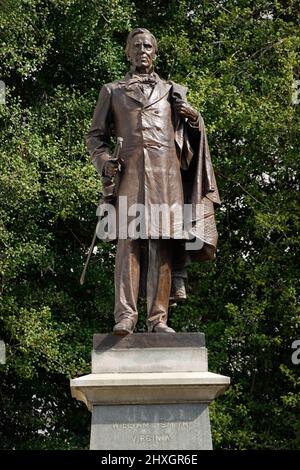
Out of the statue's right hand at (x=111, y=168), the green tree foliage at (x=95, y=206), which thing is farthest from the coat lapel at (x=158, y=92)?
the green tree foliage at (x=95, y=206)

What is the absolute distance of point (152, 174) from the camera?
9227mm

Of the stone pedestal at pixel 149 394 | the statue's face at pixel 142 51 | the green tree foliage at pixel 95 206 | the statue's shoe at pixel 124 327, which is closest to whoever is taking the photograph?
the stone pedestal at pixel 149 394

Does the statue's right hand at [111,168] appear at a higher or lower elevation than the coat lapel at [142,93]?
lower

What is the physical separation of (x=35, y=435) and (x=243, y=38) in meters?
6.61

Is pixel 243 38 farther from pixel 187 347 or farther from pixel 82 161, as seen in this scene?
pixel 187 347

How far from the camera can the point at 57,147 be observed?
16.0 meters

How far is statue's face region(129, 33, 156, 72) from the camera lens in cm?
948

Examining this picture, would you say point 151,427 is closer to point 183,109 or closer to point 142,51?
point 183,109

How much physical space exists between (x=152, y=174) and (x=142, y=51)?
1.07m

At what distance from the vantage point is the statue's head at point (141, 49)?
373 inches

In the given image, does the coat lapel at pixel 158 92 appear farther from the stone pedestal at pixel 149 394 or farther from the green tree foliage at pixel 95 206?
the green tree foliage at pixel 95 206

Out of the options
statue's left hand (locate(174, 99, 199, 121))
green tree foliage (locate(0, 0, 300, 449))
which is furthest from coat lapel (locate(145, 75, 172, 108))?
green tree foliage (locate(0, 0, 300, 449))

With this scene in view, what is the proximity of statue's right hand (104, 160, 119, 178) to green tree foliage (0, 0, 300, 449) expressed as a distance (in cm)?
587

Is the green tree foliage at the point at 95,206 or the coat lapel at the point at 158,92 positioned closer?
the coat lapel at the point at 158,92
